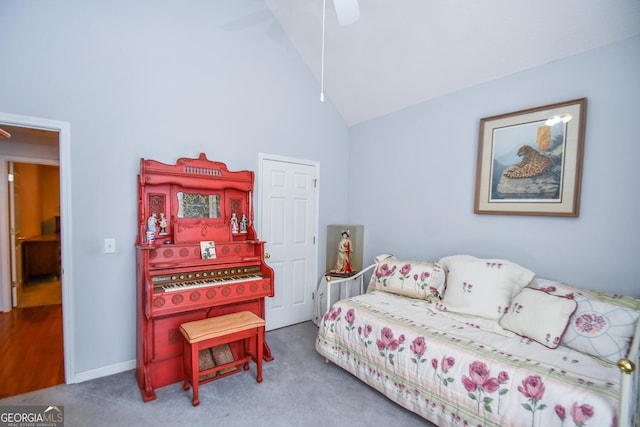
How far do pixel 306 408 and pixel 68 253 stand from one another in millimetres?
2156

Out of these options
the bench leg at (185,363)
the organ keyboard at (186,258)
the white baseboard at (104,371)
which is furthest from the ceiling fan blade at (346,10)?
the white baseboard at (104,371)

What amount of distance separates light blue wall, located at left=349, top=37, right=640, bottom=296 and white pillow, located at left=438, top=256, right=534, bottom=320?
259mm

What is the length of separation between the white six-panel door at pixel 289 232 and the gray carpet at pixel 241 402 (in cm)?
100

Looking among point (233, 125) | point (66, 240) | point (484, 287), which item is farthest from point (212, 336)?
point (484, 287)

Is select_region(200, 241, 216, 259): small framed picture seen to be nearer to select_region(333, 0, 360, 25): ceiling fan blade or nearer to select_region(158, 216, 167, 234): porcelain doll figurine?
select_region(158, 216, 167, 234): porcelain doll figurine

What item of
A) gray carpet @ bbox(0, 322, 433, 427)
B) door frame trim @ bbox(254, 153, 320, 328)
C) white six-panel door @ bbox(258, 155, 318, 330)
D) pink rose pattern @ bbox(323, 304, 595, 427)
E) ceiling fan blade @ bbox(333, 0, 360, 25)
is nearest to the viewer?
pink rose pattern @ bbox(323, 304, 595, 427)

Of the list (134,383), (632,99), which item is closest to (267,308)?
(134,383)

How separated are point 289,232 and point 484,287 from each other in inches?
81.3

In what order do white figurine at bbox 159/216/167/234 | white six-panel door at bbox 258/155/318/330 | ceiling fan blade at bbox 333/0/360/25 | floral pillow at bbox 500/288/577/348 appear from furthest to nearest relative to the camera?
1. white six-panel door at bbox 258/155/318/330
2. white figurine at bbox 159/216/167/234
3. floral pillow at bbox 500/288/577/348
4. ceiling fan blade at bbox 333/0/360/25

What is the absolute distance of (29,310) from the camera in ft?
11.8

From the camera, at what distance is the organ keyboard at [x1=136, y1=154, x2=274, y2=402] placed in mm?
2113

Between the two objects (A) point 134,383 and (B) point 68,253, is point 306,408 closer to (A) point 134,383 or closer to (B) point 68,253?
(A) point 134,383

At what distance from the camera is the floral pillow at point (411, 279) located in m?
2.51

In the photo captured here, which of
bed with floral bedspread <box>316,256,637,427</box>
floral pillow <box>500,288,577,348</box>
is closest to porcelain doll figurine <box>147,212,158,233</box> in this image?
bed with floral bedspread <box>316,256,637,427</box>
